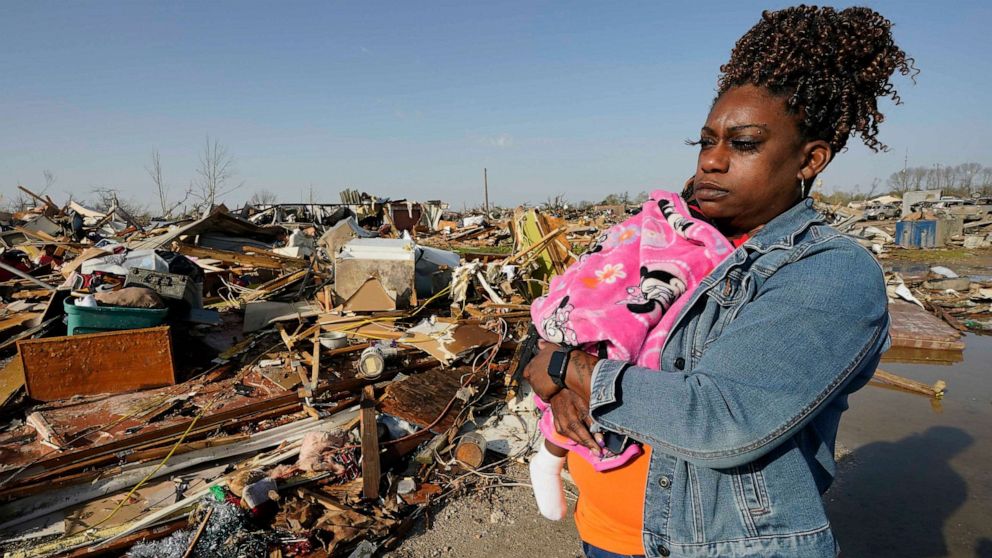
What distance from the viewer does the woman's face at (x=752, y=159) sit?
3.73 ft

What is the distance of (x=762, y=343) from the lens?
92 centimetres

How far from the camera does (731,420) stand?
0.91 m

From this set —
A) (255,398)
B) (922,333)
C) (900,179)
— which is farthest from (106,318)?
(900,179)

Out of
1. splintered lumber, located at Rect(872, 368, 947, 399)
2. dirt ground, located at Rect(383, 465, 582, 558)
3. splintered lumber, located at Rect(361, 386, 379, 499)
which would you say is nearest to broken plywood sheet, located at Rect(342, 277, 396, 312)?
splintered lumber, located at Rect(361, 386, 379, 499)

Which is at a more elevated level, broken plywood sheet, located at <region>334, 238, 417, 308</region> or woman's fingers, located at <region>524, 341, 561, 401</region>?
woman's fingers, located at <region>524, 341, 561, 401</region>

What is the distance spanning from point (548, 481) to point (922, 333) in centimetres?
918

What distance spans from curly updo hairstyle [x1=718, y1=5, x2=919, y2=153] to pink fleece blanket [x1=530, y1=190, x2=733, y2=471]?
1.07ft

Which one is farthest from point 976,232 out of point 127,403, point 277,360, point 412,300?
point 127,403

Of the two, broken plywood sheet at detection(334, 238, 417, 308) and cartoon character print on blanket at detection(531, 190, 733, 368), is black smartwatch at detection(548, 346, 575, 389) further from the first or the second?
broken plywood sheet at detection(334, 238, 417, 308)

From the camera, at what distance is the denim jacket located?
2.97 feet

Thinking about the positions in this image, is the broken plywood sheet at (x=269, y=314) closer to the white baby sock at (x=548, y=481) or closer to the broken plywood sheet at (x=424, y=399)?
the broken plywood sheet at (x=424, y=399)

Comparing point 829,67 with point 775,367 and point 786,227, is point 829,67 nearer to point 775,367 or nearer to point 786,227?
point 786,227

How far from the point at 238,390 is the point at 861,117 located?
6.27m

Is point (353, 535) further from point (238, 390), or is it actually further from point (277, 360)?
point (277, 360)
